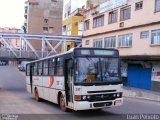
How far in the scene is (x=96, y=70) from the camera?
13.6 metres

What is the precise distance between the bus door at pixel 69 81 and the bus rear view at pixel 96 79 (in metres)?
0.53

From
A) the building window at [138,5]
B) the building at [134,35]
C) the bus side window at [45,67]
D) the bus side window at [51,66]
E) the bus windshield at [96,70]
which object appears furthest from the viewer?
the building window at [138,5]

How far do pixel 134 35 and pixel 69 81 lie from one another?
18.5 metres

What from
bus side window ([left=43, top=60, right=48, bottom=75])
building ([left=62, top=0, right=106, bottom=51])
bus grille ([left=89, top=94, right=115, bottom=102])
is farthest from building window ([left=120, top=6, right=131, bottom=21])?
bus grille ([left=89, top=94, right=115, bottom=102])

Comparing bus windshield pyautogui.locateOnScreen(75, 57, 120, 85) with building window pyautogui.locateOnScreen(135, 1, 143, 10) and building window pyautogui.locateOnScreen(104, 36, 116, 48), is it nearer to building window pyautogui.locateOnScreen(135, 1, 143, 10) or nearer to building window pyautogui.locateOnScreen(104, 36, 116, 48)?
building window pyautogui.locateOnScreen(135, 1, 143, 10)

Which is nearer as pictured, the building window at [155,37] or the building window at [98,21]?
the building window at [155,37]

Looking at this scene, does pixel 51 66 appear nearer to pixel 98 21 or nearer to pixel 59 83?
pixel 59 83

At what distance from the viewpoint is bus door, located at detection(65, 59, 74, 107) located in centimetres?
1395

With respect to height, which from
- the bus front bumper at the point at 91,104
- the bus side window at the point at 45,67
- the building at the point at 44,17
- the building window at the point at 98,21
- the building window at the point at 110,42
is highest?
the building at the point at 44,17

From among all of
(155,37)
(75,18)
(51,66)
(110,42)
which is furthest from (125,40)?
(75,18)

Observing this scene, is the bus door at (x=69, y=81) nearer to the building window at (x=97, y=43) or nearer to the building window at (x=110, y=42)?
the building window at (x=110, y=42)

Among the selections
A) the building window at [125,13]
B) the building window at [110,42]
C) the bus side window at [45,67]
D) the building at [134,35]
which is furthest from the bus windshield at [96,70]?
the building window at [110,42]

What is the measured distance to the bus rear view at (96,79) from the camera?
13.3 m

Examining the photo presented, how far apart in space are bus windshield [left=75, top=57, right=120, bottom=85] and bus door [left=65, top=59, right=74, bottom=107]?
50 cm
